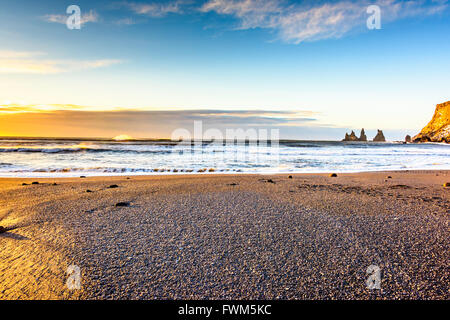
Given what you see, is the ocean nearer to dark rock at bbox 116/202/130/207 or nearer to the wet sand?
dark rock at bbox 116/202/130/207

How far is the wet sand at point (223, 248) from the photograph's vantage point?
6.68 feet

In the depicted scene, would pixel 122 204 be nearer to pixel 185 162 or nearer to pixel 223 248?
pixel 223 248

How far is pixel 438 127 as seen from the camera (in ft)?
319

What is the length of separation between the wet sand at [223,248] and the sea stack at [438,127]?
346ft

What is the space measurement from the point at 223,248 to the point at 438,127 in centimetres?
12493

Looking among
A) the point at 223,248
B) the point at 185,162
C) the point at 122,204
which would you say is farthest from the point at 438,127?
the point at 223,248

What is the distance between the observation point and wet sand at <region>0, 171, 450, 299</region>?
A: 204cm

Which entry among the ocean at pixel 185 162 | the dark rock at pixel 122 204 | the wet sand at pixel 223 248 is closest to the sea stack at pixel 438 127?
the ocean at pixel 185 162

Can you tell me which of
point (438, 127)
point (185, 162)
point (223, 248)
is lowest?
point (223, 248)

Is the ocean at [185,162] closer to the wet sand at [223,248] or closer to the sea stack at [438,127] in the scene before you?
the wet sand at [223,248]

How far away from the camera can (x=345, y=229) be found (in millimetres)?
3324

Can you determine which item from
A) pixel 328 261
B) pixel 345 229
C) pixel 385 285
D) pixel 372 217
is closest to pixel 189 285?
pixel 328 261

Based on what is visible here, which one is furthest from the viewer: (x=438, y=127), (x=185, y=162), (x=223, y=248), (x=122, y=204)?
(x=438, y=127)
